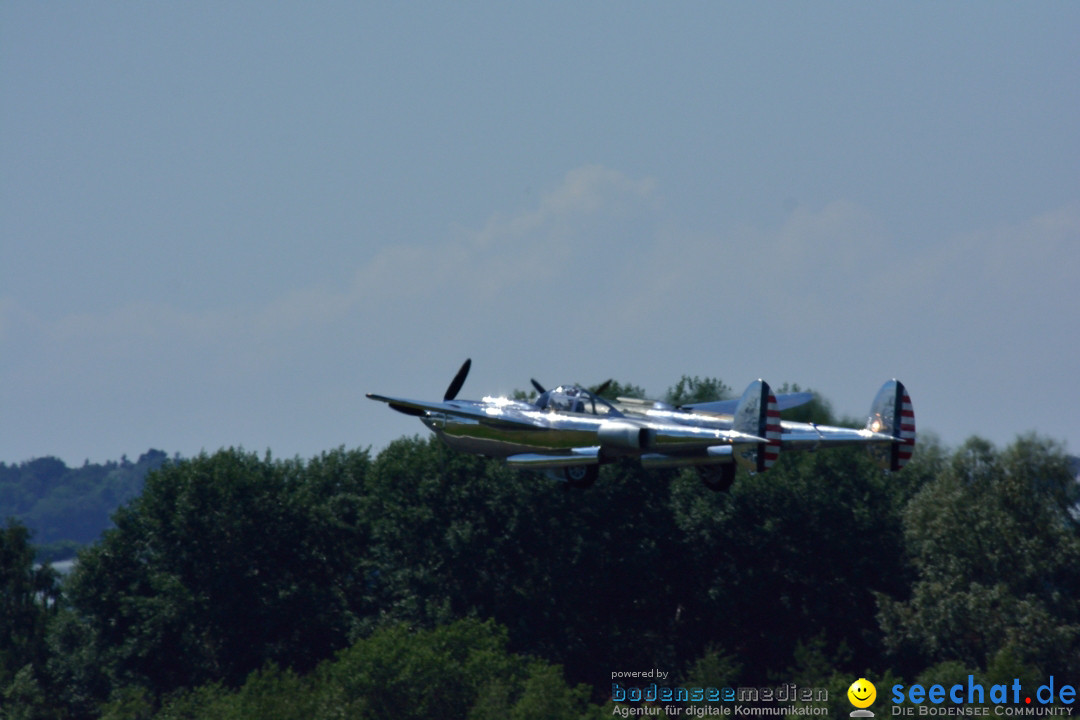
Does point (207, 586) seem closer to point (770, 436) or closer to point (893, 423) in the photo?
point (893, 423)

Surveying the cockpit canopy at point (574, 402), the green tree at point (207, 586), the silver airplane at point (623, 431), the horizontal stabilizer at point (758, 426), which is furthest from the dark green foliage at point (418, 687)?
the horizontal stabilizer at point (758, 426)

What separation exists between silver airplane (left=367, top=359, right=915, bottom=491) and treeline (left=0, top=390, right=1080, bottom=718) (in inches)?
1349

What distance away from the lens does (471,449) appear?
48.9m

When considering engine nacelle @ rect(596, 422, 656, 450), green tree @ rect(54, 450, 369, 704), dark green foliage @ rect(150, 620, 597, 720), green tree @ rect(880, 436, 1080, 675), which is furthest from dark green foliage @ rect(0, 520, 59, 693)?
engine nacelle @ rect(596, 422, 656, 450)

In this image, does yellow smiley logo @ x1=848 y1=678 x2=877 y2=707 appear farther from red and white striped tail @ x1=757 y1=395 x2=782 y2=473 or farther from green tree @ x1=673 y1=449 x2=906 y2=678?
red and white striped tail @ x1=757 y1=395 x2=782 y2=473

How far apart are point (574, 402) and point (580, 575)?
48143mm

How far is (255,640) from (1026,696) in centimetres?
5135

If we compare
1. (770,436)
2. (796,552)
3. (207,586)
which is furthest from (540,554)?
(770,436)

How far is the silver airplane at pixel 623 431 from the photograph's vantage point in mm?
43875

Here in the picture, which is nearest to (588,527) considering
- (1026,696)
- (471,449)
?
(1026,696)

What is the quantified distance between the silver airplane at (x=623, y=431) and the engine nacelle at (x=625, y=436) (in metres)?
0.03

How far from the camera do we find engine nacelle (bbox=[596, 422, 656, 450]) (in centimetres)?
4328

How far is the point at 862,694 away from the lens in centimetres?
7044

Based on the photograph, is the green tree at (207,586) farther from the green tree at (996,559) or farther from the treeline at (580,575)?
the green tree at (996,559)
